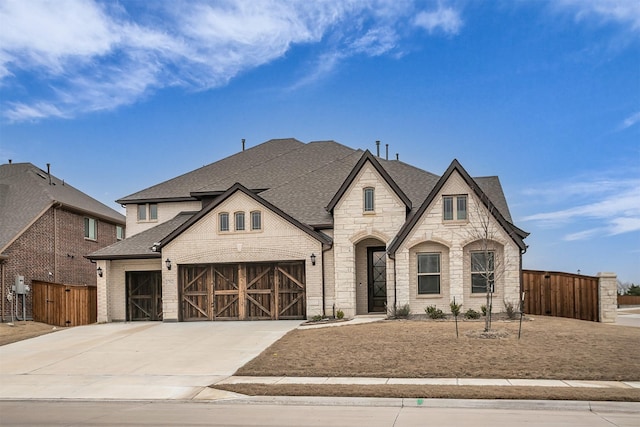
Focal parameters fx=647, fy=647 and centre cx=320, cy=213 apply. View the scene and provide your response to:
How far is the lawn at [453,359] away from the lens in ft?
44.8

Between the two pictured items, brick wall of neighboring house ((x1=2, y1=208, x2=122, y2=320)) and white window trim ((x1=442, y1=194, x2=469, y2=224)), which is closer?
white window trim ((x1=442, y1=194, x2=469, y2=224))

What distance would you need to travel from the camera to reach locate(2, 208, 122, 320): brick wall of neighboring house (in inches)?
1227

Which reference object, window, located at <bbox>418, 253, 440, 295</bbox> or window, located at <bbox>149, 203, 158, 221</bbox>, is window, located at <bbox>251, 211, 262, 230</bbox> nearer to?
window, located at <bbox>418, 253, 440, 295</bbox>

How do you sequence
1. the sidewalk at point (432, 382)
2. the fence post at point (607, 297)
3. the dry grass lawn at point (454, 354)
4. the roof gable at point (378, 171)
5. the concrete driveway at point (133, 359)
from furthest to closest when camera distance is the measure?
the roof gable at point (378, 171) → the fence post at point (607, 297) → the dry grass lawn at point (454, 354) → the concrete driveway at point (133, 359) → the sidewalk at point (432, 382)

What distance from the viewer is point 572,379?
14977 millimetres

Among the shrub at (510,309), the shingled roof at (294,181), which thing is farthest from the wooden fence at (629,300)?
the shrub at (510,309)

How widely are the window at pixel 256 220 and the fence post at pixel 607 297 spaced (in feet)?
47.0

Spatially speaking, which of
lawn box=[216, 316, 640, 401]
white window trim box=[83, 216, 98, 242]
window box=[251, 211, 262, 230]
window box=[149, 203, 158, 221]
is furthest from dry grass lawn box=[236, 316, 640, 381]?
white window trim box=[83, 216, 98, 242]

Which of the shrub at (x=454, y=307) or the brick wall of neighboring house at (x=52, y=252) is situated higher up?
the brick wall of neighboring house at (x=52, y=252)

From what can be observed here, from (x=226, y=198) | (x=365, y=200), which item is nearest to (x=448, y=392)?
(x=365, y=200)

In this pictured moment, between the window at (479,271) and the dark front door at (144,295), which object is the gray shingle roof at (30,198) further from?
the window at (479,271)

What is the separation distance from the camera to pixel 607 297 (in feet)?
87.4

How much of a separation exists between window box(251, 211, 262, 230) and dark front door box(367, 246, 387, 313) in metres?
5.03

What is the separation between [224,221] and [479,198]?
10.9m
